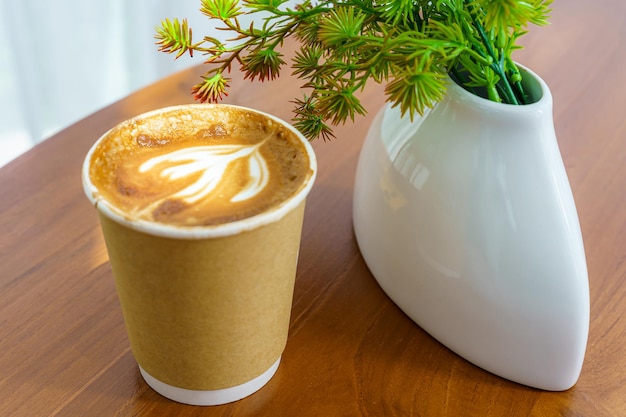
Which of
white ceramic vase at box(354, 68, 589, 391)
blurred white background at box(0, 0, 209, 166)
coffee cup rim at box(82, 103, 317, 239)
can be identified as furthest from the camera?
blurred white background at box(0, 0, 209, 166)

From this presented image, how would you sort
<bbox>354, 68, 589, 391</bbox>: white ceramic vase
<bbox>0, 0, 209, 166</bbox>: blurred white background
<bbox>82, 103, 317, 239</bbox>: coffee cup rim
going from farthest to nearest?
<bbox>0, 0, 209, 166</bbox>: blurred white background, <bbox>354, 68, 589, 391</bbox>: white ceramic vase, <bbox>82, 103, 317, 239</bbox>: coffee cup rim

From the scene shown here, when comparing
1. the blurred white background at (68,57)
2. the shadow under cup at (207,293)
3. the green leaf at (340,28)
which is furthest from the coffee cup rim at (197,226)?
the blurred white background at (68,57)

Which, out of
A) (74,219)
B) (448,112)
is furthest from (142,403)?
(448,112)

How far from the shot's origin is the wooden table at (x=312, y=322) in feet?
2.12

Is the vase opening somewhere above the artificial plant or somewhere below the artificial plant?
below

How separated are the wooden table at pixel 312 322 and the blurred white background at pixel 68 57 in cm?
88

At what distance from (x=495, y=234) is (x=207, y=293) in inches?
10.2

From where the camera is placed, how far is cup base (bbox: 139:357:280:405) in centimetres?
64

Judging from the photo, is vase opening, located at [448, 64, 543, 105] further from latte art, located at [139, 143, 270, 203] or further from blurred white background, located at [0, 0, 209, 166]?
blurred white background, located at [0, 0, 209, 166]

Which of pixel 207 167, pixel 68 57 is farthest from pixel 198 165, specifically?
pixel 68 57

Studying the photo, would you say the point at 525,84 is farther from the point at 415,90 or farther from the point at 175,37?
the point at 175,37

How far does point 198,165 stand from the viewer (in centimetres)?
62

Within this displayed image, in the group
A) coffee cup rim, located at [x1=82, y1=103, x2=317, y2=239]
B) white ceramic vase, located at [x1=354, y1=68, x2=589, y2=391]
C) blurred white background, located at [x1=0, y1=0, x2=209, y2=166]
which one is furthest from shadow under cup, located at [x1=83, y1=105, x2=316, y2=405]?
blurred white background, located at [x1=0, y1=0, x2=209, y2=166]

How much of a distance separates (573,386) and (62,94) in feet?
5.19
